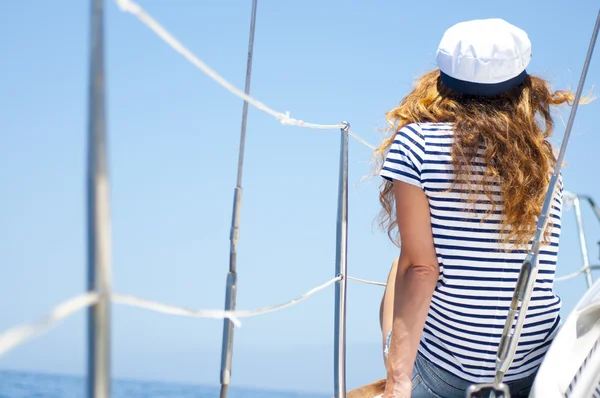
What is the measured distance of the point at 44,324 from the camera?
0.42m

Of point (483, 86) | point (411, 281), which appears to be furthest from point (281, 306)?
point (483, 86)

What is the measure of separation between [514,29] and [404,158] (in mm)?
237

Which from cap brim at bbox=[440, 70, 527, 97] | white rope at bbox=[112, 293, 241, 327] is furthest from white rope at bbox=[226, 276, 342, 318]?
cap brim at bbox=[440, 70, 527, 97]

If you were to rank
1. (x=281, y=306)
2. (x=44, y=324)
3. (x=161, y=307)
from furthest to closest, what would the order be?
(x=281, y=306) < (x=161, y=307) < (x=44, y=324)

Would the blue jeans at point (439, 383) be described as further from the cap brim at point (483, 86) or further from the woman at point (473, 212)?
the cap brim at point (483, 86)

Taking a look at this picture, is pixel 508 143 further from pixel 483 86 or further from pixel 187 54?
pixel 187 54

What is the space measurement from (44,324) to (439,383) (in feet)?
2.46

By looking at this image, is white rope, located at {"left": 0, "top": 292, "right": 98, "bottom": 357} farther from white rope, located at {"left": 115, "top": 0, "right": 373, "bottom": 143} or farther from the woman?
the woman

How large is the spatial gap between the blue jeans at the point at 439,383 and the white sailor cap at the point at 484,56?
15.3 inches

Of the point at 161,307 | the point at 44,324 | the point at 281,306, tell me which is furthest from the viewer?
the point at 281,306

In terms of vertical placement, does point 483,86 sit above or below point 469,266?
above

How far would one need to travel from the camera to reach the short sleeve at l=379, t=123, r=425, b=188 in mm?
1005

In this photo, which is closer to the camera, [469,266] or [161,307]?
[161,307]

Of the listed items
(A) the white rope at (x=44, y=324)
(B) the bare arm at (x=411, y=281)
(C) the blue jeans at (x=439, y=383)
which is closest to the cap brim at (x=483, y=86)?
(B) the bare arm at (x=411, y=281)
